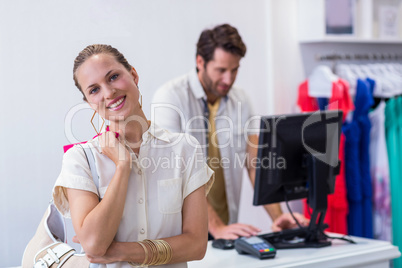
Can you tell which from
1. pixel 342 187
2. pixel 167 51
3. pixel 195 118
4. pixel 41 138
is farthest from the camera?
pixel 342 187

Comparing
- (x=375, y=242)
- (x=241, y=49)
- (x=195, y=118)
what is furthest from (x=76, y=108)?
(x=375, y=242)

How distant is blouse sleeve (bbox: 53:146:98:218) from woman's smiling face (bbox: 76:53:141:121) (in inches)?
5.5

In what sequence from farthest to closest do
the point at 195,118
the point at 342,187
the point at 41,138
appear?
the point at 342,187 < the point at 195,118 < the point at 41,138

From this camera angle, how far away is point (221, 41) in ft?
8.38

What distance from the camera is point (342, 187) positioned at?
3.26m

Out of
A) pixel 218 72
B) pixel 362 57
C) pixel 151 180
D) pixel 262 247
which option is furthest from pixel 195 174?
pixel 362 57

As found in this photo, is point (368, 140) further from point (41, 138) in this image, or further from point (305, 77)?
point (41, 138)

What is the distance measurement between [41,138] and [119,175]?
53 cm

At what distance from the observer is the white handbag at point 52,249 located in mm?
1475

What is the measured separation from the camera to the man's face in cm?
257

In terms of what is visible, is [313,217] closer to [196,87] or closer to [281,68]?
[196,87]

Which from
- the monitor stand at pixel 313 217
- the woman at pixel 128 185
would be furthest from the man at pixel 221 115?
the woman at pixel 128 185

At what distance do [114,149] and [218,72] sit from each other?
1.24 metres

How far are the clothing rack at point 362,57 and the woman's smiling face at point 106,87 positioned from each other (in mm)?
2478
